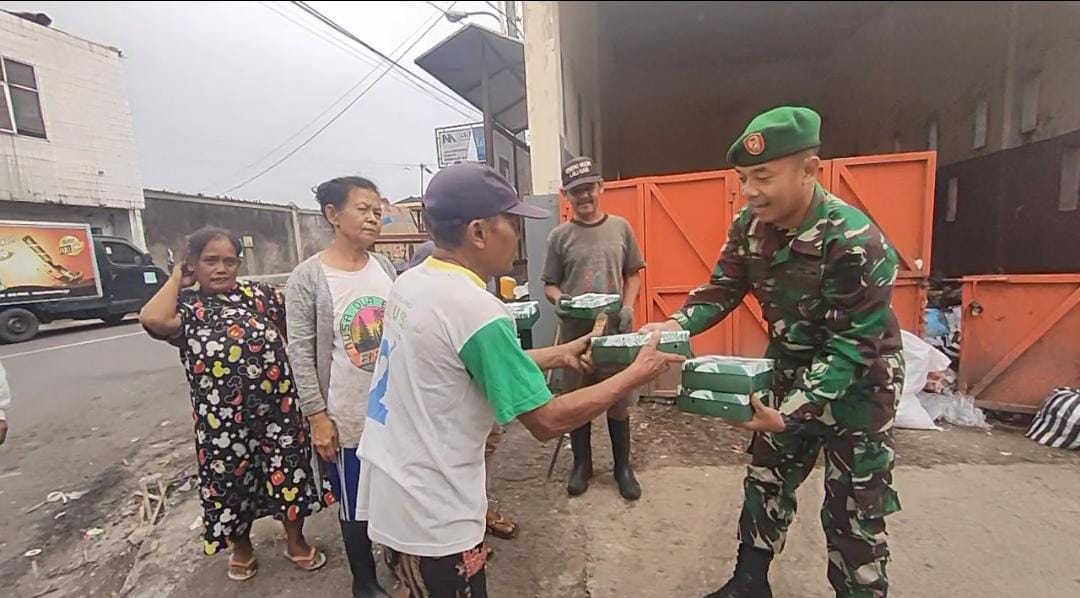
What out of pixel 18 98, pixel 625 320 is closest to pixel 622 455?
pixel 625 320

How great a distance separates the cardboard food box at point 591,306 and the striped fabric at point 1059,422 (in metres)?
3.14

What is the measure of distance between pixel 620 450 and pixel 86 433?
15.6 ft

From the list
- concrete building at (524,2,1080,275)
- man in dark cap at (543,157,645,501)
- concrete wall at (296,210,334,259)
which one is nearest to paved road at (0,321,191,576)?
man in dark cap at (543,157,645,501)

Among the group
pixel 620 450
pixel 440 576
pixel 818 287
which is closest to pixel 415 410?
pixel 440 576

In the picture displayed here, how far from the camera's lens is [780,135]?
55.6 inches

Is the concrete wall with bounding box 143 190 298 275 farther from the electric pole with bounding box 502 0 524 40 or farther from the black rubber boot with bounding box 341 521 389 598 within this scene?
the black rubber boot with bounding box 341 521 389 598

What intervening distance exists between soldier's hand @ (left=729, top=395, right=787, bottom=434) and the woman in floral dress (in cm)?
185

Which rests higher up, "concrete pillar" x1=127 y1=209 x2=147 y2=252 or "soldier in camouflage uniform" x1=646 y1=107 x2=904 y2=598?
"concrete pillar" x1=127 y1=209 x2=147 y2=252

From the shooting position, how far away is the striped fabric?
325 centimetres

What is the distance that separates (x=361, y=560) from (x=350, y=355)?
2.79 ft

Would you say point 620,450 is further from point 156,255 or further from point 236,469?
point 156,255

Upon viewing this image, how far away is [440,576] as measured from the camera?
1189 millimetres

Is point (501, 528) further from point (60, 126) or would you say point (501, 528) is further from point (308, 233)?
point (308, 233)

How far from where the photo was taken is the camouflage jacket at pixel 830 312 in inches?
56.9
